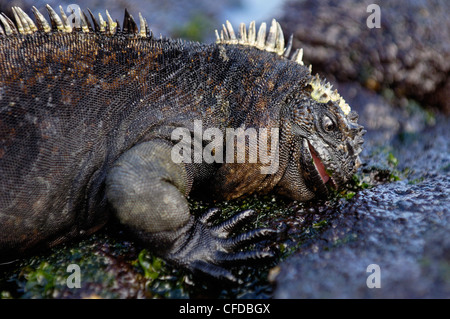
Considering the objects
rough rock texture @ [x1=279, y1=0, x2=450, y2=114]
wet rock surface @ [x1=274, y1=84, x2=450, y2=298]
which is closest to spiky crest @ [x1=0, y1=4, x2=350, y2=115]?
wet rock surface @ [x1=274, y1=84, x2=450, y2=298]

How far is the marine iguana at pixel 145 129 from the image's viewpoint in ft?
9.48

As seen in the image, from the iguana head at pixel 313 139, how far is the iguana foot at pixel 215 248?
61cm

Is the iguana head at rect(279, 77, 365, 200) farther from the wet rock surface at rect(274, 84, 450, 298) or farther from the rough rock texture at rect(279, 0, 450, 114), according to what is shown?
the rough rock texture at rect(279, 0, 450, 114)

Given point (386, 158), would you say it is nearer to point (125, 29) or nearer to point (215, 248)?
point (215, 248)

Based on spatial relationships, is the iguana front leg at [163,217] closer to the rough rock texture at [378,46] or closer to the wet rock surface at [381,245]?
the wet rock surface at [381,245]

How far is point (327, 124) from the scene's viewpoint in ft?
11.3

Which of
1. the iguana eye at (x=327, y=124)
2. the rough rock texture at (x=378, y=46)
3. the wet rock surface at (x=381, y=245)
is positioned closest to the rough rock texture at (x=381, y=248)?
the wet rock surface at (x=381, y=245)

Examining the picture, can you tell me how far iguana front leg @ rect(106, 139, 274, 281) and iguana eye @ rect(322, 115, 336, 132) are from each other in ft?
3.43

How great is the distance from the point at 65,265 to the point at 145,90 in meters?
1.45

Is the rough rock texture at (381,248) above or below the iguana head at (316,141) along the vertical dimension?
below

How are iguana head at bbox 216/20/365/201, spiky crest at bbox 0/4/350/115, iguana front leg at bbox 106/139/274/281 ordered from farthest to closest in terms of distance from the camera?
1. iguana head at bbox 216/20/365/201
2. spiky crest at bbox 0/4/350/115
3. iguana front leg at bbox 106/139/274/281

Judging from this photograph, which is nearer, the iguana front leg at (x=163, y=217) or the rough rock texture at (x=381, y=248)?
the rough rock texture at (x=381, y=248)

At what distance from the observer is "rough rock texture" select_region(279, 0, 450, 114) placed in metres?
6.53
